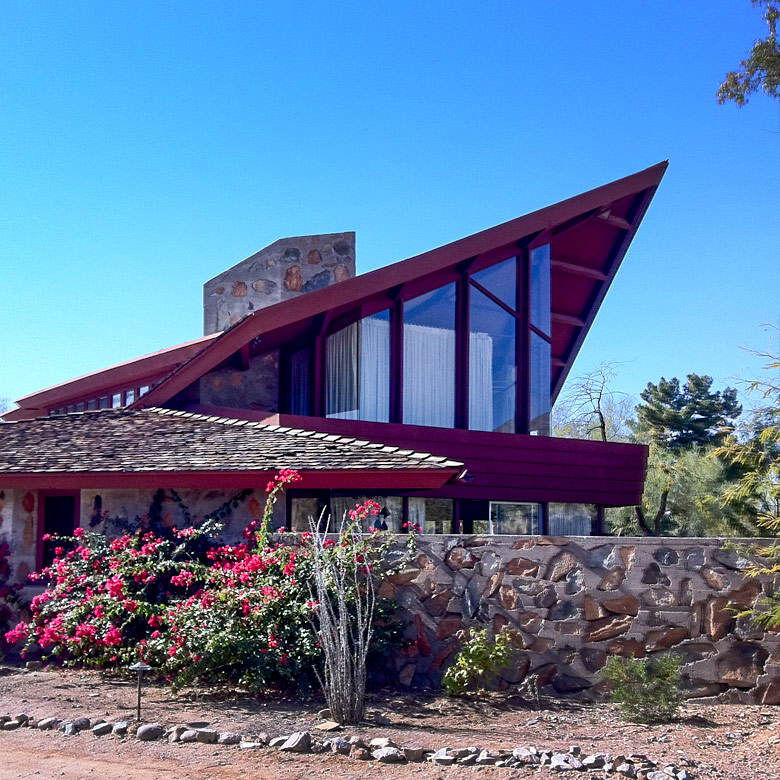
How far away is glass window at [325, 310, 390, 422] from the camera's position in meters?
15.4

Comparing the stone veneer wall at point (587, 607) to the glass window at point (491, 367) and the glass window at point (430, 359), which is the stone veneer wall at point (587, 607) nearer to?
the glass window at point (430, 359)

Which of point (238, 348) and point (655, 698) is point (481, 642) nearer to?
point (655, 698)

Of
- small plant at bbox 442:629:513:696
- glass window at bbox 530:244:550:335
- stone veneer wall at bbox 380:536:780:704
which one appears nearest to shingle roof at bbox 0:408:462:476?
stone veneer wall at bbox 380:536:780:704

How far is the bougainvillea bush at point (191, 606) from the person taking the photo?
8688 mm

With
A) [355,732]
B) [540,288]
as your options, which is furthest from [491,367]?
[355,732]

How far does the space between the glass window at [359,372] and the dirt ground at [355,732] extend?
6.74 m

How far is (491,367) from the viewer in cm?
1711

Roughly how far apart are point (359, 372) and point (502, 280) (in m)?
3.62

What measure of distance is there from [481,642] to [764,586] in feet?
8.87

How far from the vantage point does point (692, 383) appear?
34.1m

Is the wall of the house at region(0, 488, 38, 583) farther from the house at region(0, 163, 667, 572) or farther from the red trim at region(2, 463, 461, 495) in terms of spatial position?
the red trim at region(2, 463, 461, 495)

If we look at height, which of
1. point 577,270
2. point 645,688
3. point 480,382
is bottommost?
point 645,688

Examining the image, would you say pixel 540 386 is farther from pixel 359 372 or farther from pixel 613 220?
pixel 359 372

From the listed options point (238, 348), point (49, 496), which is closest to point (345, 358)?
point (238, 348)
